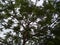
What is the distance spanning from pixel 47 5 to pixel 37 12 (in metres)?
0.66

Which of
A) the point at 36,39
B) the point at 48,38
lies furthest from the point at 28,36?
the point at 48,38

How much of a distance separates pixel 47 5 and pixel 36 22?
3.80 feet

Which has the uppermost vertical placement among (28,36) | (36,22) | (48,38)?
(36,22)

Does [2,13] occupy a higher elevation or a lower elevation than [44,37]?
higher

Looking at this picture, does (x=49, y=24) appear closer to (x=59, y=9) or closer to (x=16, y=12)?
(x=59, y=9)

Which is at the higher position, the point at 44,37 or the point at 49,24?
the point at 49,24

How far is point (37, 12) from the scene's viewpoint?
26.6 ft

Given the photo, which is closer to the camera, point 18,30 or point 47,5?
point 47,5

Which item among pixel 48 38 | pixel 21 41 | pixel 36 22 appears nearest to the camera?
pixel 48 38

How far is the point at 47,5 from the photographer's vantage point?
810cm

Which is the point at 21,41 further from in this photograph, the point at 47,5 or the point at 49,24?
the point at 47,5

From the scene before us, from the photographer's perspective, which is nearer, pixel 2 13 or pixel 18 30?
pixel 2 13

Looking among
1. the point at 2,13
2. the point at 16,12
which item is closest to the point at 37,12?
the point at 16,12

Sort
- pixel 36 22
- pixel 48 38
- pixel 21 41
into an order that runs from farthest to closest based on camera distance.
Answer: pixel 21 41, pixel 36 22, pixel 48 38
